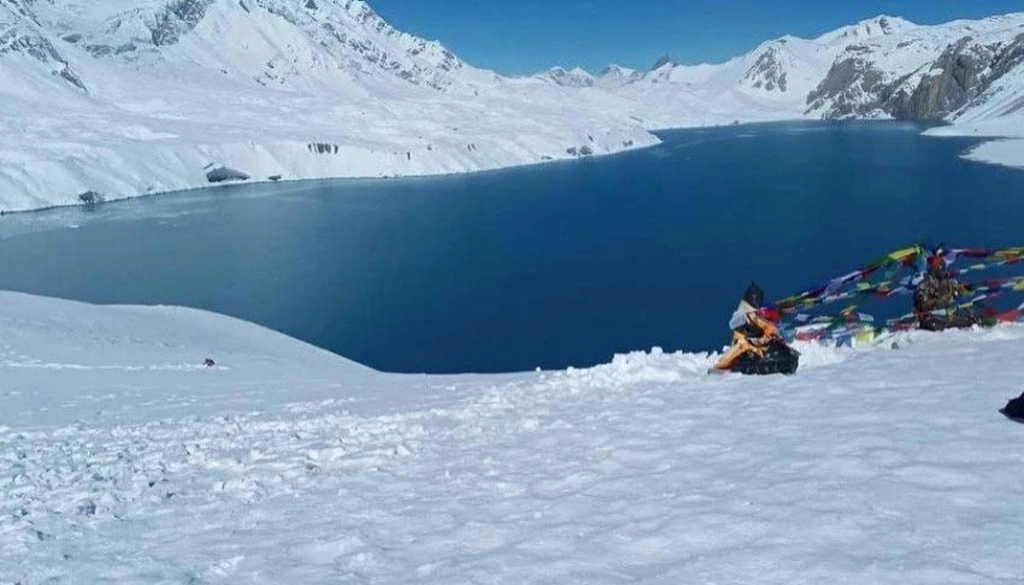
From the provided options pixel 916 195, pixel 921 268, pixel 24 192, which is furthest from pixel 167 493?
pixel 24 192

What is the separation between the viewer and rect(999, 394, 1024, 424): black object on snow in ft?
25.9

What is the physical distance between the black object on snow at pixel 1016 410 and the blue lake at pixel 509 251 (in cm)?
2605

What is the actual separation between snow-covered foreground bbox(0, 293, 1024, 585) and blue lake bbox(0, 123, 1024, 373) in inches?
874

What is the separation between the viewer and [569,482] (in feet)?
26.4

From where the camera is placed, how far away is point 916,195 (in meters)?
75.1

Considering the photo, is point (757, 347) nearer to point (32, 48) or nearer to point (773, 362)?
point (773, 362)

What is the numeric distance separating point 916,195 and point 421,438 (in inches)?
2971

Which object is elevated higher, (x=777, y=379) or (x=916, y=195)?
(x=916, y=195)

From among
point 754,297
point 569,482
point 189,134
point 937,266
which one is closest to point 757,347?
point 754,297

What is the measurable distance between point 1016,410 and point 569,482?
430cm

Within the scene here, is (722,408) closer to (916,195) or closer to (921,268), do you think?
(921,268)

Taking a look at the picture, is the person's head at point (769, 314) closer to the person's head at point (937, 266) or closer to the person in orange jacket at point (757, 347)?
the person in orange jacket at point (757, 347)

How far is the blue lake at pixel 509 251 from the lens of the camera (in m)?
40.3

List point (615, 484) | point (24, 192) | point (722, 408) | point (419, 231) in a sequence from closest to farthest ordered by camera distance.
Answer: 1. point (615, 484)
2. point (722, 408)
3. point (419, 231)
4. point (24, 192)
